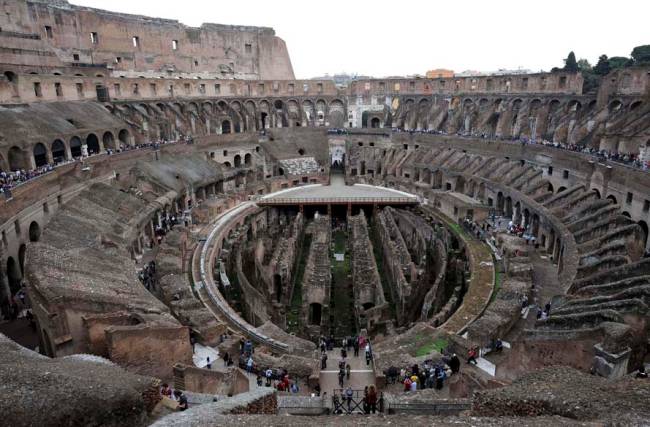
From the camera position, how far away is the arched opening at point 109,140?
31359 mm

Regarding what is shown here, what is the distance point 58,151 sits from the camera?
90.3 feet

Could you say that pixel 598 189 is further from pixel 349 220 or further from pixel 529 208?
pixel 349 220

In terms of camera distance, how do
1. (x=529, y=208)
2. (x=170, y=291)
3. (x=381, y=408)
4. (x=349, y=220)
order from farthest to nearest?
(x=349, y=220) → (x=529, y=208) → (x=170, y=291) → (x=381, y=408)

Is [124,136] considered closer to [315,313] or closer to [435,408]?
[315,313]

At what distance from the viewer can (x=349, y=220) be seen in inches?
1161

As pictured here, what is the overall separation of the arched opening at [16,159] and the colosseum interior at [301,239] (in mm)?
117

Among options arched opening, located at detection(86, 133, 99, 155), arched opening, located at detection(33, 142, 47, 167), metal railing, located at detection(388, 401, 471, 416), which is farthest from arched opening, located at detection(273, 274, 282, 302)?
arched opening, located at detection(86, 133, 99, 155)

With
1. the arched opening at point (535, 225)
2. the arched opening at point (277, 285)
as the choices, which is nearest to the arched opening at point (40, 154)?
the arched opening at point (277, 285)

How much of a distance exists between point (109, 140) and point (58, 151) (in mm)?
4452

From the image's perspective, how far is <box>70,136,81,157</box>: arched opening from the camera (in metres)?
28.4

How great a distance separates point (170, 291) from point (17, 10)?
94.9 ft

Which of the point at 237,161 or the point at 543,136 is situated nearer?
the point at 543,136

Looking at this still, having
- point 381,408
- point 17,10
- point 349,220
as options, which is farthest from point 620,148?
point 17,10

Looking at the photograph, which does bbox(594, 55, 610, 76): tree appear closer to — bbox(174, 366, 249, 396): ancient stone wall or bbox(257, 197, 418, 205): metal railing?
bbox(257, 197, 418, 205): metal railing
